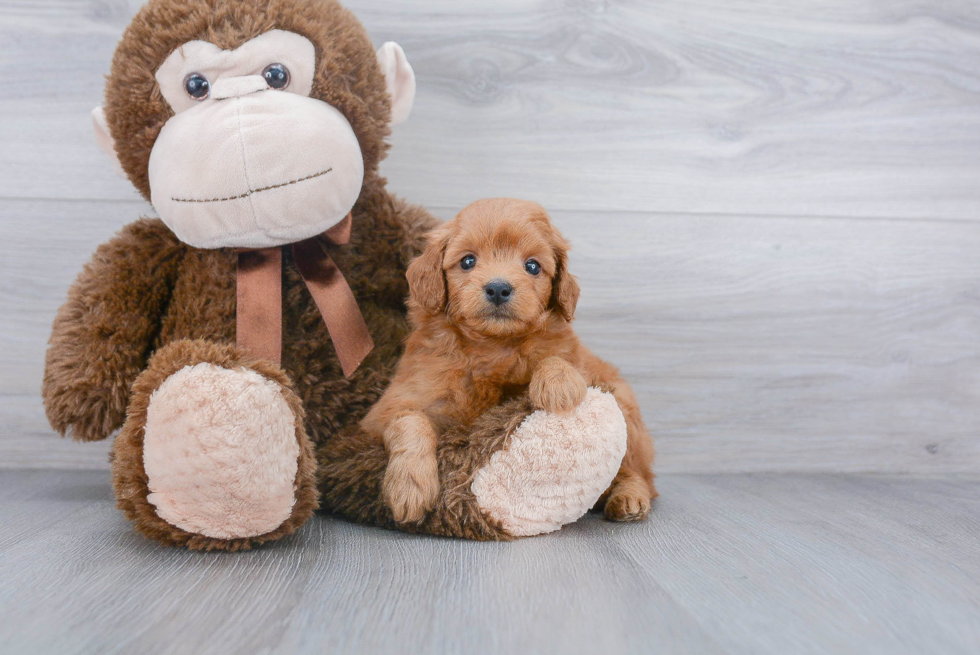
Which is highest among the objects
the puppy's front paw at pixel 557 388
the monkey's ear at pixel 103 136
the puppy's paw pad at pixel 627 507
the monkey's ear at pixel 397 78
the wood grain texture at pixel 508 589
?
the monkey's ear at pixel 397 78

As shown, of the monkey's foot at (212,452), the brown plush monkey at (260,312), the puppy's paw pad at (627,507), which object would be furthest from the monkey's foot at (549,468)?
the monkey's foot at (212,452)

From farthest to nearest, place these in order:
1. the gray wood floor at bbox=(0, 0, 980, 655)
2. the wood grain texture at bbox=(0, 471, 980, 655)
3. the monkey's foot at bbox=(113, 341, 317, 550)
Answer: the gray wood floor at bbox=(0, 0, 980, 655) → the monkey's foot at bbox=(113, 341, 317, 550) → the wood grain texture at bbox=(0, 471, 980, 655)

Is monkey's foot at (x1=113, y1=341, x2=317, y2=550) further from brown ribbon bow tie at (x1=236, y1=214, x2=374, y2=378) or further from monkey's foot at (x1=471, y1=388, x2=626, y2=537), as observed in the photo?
monkey's foot at (x1=471, y1=388, x2=626, y2=537)

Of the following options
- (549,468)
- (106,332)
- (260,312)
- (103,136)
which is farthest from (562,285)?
(103,136)

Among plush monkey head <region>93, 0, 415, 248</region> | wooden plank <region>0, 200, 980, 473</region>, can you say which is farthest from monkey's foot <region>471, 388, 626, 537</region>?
wooden plank <region>0, 200, 980, 473</region>

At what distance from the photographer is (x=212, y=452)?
0.94 meters

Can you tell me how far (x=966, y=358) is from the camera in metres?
1.77

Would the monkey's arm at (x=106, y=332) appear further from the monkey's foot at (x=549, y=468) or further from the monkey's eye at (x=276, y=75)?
the monkey's foot at (x=549, y=468)

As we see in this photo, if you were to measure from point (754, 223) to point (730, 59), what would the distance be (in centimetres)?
40

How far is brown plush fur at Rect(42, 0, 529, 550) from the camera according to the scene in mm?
1074

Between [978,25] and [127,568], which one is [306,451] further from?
[978,25]

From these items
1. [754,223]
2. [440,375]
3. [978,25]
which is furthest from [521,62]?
[978,25]

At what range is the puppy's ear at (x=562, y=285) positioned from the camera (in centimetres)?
117

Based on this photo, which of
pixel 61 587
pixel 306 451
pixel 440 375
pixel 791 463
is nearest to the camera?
pixel 61 587
